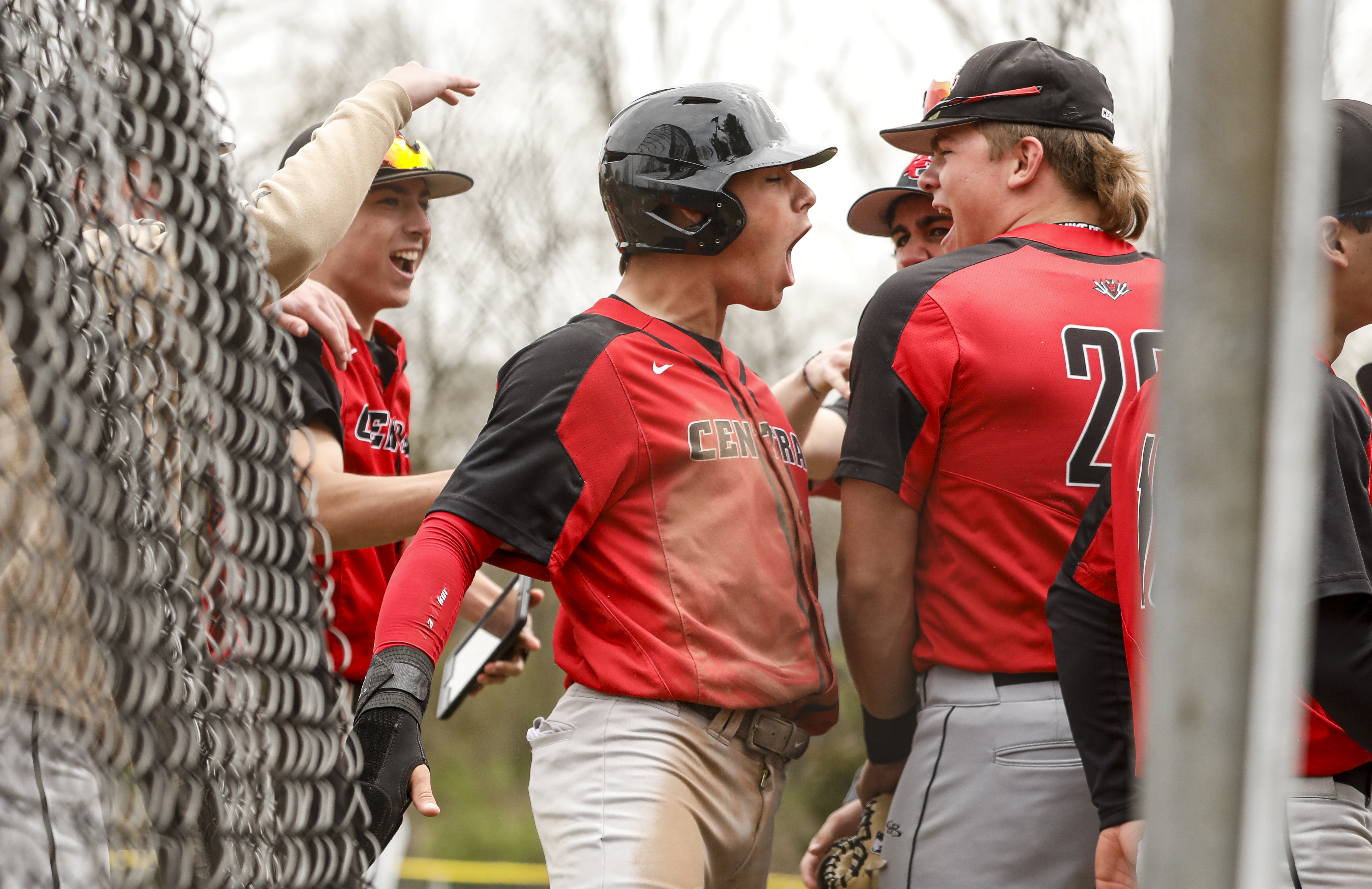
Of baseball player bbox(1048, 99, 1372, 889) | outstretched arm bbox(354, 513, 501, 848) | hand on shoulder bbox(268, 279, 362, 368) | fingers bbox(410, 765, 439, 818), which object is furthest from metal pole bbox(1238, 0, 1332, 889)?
hand on shoulder bbox(268, 279, 362, 368)

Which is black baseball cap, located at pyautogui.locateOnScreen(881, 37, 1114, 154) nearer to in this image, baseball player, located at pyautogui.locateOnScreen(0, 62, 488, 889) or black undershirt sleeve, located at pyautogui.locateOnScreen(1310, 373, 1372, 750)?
black undershirt sleeve, located at pyautogui.locateOnScreen(1310, 373, 1372, 750)

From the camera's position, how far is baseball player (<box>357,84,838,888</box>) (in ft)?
7.78

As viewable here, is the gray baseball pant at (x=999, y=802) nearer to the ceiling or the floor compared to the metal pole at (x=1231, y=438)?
nearer to the floor

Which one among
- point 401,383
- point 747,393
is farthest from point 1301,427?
point 401,383

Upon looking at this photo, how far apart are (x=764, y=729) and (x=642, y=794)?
0.30 metres

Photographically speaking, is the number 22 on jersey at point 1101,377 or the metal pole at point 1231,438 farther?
the number 22 on jersey at point 1101,377

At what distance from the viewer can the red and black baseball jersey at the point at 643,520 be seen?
2.41 meters

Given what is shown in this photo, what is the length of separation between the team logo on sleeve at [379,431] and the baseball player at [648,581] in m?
1.06

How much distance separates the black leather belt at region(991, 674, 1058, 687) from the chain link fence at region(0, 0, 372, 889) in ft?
4.74

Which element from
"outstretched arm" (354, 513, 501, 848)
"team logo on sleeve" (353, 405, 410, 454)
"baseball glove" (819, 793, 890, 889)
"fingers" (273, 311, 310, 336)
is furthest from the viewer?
"team logo on sleeve" (353, 405, 410, 454)

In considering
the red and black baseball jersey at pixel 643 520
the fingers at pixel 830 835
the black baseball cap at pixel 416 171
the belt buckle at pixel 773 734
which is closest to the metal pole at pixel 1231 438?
the red and black baseball jersey at pixel 643 520

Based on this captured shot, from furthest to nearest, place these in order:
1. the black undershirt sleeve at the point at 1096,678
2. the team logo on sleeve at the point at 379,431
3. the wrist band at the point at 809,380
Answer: the team logo on sleeve at the point at 379,431
the wrist band at the point at 809,380
the black undershirt sleeve at the point at 1096,678

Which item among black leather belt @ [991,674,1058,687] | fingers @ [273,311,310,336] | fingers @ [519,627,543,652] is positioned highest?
fingers @ [273,311,310,336]

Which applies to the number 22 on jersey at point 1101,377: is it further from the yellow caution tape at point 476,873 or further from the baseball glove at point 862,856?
the yellow caution tape at point 476,873
